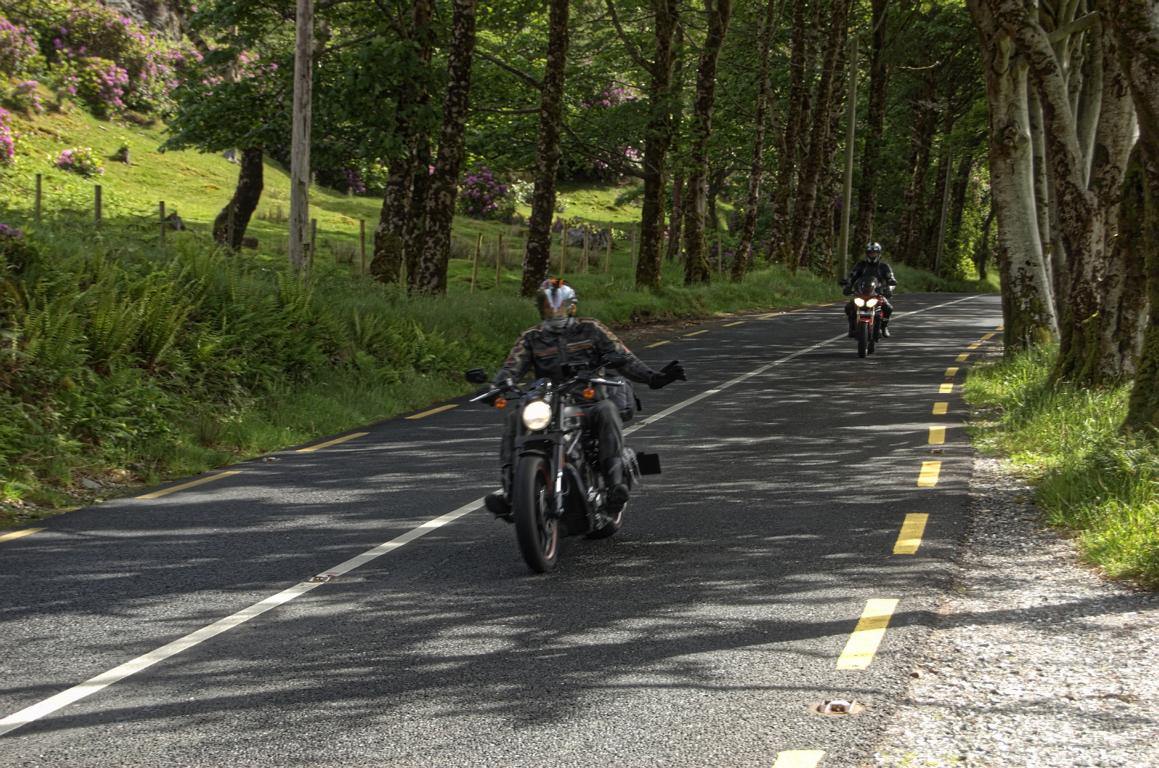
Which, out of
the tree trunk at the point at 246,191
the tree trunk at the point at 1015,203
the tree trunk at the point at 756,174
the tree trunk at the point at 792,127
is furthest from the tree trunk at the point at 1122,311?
the tree trunk at the point at 792,127

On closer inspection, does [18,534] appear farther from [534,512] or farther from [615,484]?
[615,484]

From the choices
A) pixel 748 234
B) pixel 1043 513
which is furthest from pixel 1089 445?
pixel 748 234

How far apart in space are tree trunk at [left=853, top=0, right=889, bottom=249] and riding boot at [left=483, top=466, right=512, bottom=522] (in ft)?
129

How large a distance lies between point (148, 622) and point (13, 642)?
2.14ft

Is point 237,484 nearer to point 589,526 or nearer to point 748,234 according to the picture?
point 589,526

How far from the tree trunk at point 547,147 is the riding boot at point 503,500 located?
60.9ft

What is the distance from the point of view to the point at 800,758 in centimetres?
491

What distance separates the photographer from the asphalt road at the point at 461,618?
17.1 ft

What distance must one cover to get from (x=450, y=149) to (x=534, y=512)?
15.9 meters

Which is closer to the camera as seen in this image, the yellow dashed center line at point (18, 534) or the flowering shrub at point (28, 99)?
the yellow dashed center line at point (18, 534)

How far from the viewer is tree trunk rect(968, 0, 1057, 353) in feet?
58.5

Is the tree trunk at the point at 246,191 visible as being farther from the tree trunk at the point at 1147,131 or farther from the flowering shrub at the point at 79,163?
the tree trunk at the point at 1147,131

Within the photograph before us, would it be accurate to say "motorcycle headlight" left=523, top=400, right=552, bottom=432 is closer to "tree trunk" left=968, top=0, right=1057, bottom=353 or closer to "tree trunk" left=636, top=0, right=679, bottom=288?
"tree trunk" left=968, top=0, right=1057, bottom=353

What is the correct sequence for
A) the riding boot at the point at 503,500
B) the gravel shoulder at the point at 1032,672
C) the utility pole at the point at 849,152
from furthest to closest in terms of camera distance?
the utility pole at the point at 849,152 < the riding boot at the point at 503,500 < the gravel shoulder at the point at 1032,672
